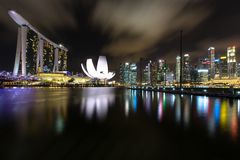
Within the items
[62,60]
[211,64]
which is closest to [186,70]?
[211,64]

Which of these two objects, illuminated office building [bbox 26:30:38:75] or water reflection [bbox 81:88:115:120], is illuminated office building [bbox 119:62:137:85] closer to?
illuminated office building [bbox 26:30:38:75]

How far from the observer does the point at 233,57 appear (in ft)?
390

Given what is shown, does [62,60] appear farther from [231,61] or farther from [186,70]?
[231,61]

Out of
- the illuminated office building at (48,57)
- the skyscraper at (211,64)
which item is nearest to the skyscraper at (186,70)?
the skyscraper at (211,64)

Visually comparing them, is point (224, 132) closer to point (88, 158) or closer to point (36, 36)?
point (88, 158)

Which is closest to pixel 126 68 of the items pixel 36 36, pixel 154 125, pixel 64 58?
pixel 64 58

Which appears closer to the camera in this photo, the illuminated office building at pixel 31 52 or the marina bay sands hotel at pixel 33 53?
the marina bay sands hotel at pixel 33 53

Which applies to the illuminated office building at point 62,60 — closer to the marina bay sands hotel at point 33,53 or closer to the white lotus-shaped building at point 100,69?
the marina bay sands hotel at point 33,53

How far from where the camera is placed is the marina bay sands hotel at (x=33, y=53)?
94.3 meters

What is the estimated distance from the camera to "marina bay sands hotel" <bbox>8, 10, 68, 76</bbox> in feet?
309

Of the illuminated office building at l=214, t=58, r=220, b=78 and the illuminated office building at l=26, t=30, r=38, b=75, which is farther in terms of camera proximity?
the illuminated office building at l=214, t=58, r=220, b=78

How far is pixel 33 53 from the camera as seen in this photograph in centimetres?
11300

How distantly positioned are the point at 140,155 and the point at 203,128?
3376 mm

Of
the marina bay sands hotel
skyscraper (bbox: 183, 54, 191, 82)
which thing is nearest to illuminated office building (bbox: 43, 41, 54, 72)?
the marina bay sands hotel
